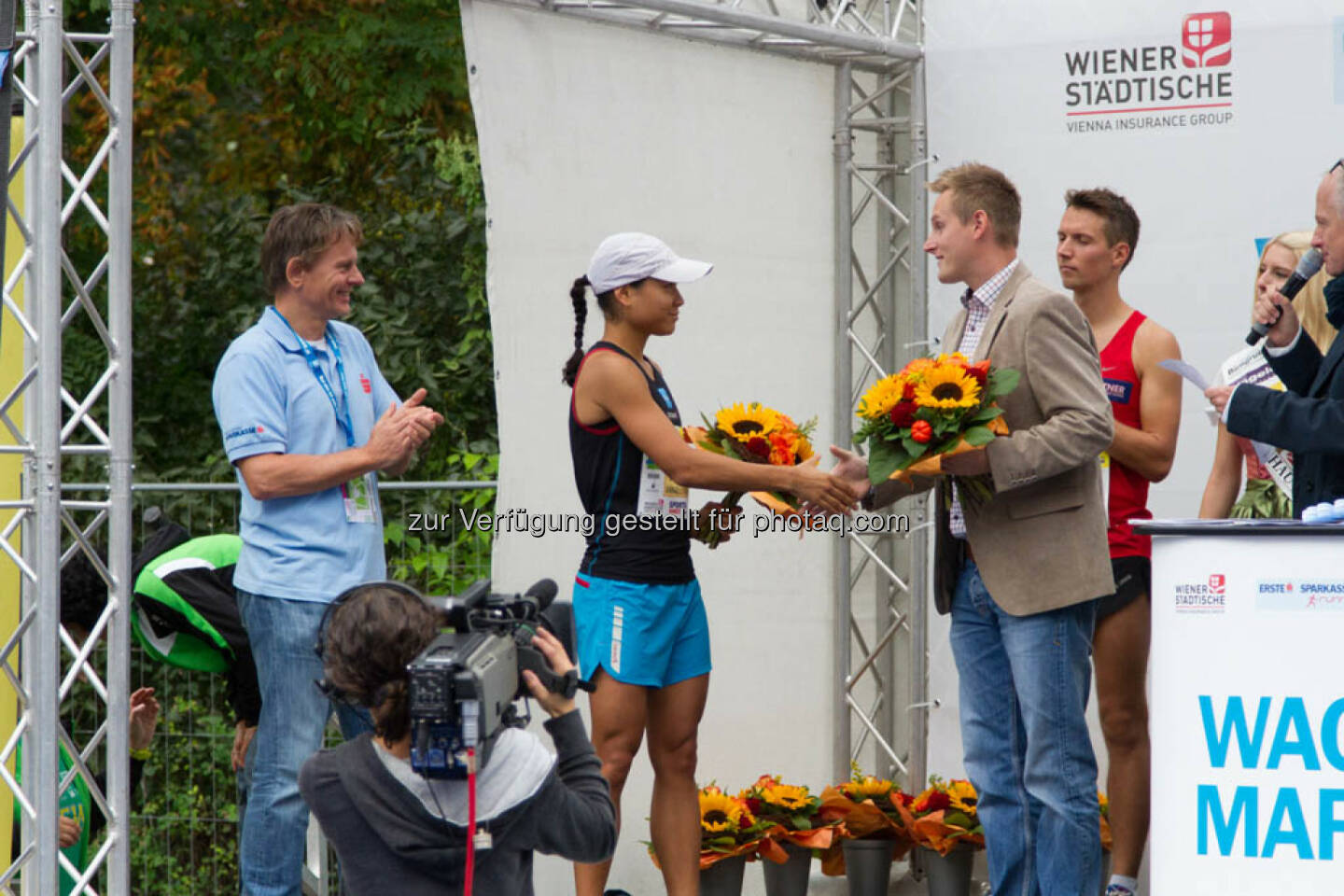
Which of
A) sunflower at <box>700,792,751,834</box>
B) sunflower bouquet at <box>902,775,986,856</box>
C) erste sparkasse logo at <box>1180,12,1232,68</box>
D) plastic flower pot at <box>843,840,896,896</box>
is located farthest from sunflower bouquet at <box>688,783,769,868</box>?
erste sparkasse logo at <box>1180,12,1232,68</box>

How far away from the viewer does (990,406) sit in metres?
4.02

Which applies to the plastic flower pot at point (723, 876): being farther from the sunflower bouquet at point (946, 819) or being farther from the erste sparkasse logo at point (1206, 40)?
the erste sparkasse logo at point (1206, 40)

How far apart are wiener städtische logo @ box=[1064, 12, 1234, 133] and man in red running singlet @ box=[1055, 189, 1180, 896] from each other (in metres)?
0.65

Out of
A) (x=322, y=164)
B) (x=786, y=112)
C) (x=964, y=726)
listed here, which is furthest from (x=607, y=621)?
(x=322, y=164)

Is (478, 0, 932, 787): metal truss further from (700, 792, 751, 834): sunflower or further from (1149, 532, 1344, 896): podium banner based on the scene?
(1149, 532, 1344, 896): podium banner

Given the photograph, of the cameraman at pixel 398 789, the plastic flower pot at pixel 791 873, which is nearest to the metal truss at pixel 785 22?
the plastic flower pot at pixel 791 873

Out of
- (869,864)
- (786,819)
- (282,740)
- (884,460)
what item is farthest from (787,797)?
(282,740)

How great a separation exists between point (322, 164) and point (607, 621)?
795cm

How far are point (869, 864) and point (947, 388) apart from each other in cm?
197

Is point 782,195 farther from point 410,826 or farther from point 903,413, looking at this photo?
point 410,826

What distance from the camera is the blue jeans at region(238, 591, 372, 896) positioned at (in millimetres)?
4055

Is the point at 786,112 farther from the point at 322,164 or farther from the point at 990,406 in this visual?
the point at 322,164

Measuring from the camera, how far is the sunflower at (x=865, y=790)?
546cm

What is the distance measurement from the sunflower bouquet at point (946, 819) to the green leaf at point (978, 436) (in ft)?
5.58
